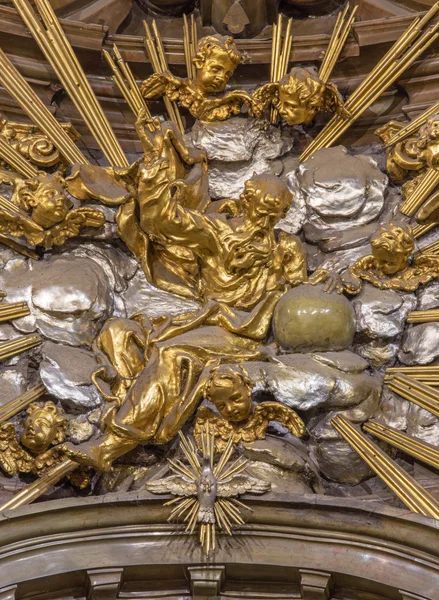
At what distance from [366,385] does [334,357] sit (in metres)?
0.16

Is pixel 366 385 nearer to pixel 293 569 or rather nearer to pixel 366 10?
pixel 293 569

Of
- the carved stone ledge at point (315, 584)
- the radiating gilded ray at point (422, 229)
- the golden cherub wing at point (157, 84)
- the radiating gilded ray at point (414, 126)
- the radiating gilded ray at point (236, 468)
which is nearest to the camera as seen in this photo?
the carved stone ledge at point (315, 584)

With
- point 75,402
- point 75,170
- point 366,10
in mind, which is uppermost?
point 366,10

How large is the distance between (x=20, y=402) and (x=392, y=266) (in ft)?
5.00

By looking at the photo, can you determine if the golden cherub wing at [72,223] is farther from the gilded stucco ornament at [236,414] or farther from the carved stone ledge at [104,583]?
the carved stone ledge at [104,583]

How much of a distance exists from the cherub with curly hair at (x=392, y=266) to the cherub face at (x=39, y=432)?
1231 mm

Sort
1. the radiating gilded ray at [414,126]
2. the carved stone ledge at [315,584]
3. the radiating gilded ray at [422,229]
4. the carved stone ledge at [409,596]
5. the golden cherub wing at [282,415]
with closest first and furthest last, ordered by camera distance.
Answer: the carved stone ledge at [409,596], the carved stone ledge at [315,584], the golden cherub wing at [282,415], the radiating gilded ray at [422,229], the radiating gilded ray at [414,126]

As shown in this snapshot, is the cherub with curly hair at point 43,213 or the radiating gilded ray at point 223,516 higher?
the cherub with curly hair at point 43,213

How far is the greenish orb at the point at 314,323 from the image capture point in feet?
17.2

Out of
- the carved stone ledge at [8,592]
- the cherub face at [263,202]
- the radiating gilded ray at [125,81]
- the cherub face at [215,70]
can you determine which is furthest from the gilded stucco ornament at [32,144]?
the carved stone ledge at [8,592]

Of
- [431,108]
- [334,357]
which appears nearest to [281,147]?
[431,108]

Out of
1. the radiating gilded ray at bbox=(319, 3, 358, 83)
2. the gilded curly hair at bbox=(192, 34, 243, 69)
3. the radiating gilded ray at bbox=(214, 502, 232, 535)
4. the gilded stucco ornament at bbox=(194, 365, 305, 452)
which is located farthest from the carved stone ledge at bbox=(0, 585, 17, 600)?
the radiating gilded ray at bbox=(319, 3, 358, 83)

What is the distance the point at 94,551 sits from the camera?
15.9ft

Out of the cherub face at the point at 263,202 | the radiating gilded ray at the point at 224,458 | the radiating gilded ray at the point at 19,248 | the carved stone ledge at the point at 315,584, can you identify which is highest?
the cherub face at the point at 263,202
